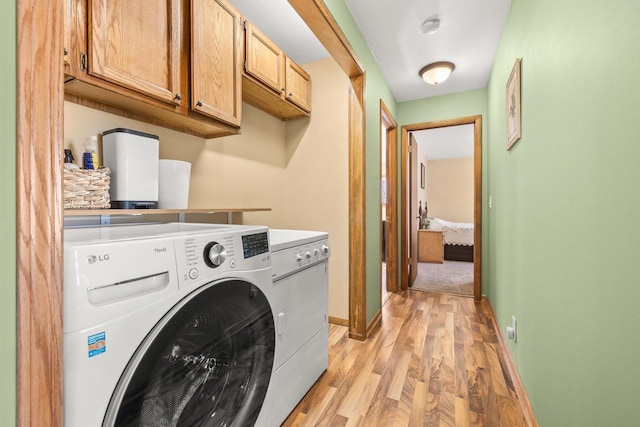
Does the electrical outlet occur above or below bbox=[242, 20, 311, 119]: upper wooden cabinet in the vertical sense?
below

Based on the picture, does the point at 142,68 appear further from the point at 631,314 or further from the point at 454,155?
the point at 454,155

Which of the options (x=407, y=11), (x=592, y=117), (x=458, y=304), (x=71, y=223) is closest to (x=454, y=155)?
(x=458, y=304)

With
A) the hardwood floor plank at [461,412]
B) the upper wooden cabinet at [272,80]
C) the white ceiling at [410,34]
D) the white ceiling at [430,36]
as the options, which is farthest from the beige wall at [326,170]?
the hardwood floor plank at [461,412]

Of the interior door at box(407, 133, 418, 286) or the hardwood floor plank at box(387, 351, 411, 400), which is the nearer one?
the hardwood floor plank at box(387, 351, 411, 400)


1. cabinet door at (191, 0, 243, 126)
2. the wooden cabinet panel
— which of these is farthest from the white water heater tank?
the wooden cabinet panel

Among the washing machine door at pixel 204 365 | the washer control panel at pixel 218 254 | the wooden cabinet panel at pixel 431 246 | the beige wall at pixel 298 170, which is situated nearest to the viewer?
the washing machine door at pixel 204 365

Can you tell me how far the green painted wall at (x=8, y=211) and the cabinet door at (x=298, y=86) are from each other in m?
2.00

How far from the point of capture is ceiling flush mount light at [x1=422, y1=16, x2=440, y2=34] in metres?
2.08

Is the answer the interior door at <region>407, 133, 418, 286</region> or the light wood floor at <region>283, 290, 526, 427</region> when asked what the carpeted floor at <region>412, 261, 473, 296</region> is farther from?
the light wood floor at <region>283, 290, 526, 427</region>

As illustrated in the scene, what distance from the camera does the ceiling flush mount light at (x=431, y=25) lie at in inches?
82.0

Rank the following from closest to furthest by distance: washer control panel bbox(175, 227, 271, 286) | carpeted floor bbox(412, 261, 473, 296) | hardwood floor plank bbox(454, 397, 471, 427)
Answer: washer control panel bbox(175, 227, 271, 286) < hardwood floor plank bbox(454, 397, 471, 427) < carpeted floor bbox(412, 261, 473, 296)

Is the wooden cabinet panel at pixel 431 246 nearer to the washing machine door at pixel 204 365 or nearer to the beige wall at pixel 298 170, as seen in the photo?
the beige wall at pixel 298 170

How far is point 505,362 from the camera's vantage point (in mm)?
1895

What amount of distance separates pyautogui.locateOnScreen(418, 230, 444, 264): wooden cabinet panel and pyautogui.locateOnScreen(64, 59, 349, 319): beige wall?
3.24 meters
